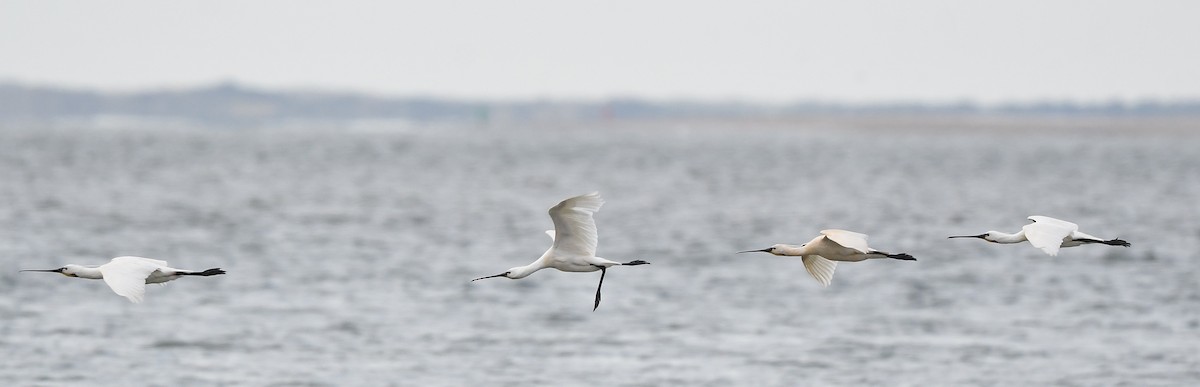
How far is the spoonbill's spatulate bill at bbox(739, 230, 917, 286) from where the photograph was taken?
16359mm

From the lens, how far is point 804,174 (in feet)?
375

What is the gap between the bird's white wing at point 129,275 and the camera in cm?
1542

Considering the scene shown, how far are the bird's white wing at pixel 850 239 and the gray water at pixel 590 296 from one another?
39.5 ft

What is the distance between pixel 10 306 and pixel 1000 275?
2239 cm

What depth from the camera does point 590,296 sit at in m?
39.0

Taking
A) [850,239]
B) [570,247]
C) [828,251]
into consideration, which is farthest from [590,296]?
[850,239]

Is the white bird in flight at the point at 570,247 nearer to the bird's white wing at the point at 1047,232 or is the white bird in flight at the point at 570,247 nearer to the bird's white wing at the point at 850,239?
the bird's white wing at the point at 850,239

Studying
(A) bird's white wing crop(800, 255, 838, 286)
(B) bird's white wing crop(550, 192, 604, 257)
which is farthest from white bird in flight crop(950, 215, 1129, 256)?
(B) bird's white wing crop(550, 192, 604, 257)

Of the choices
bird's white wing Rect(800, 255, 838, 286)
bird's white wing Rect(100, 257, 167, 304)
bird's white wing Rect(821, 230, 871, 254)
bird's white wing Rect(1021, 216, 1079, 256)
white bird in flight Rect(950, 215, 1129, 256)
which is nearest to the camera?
bird's white wing Rect(1021, 216, 1079, 256)

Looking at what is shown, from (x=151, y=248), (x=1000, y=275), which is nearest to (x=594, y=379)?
(x=1000, y=275)

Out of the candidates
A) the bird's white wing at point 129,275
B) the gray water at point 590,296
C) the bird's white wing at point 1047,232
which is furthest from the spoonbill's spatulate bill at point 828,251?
the gray water at point 590,296

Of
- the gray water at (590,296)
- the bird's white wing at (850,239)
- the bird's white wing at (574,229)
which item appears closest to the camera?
the bird's white wing at (850,239)

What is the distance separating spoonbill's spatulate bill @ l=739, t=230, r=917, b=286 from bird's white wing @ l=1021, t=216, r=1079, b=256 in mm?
1113

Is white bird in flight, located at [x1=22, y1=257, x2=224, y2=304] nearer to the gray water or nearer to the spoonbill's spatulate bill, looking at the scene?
the spoonbill's spatulate bill
